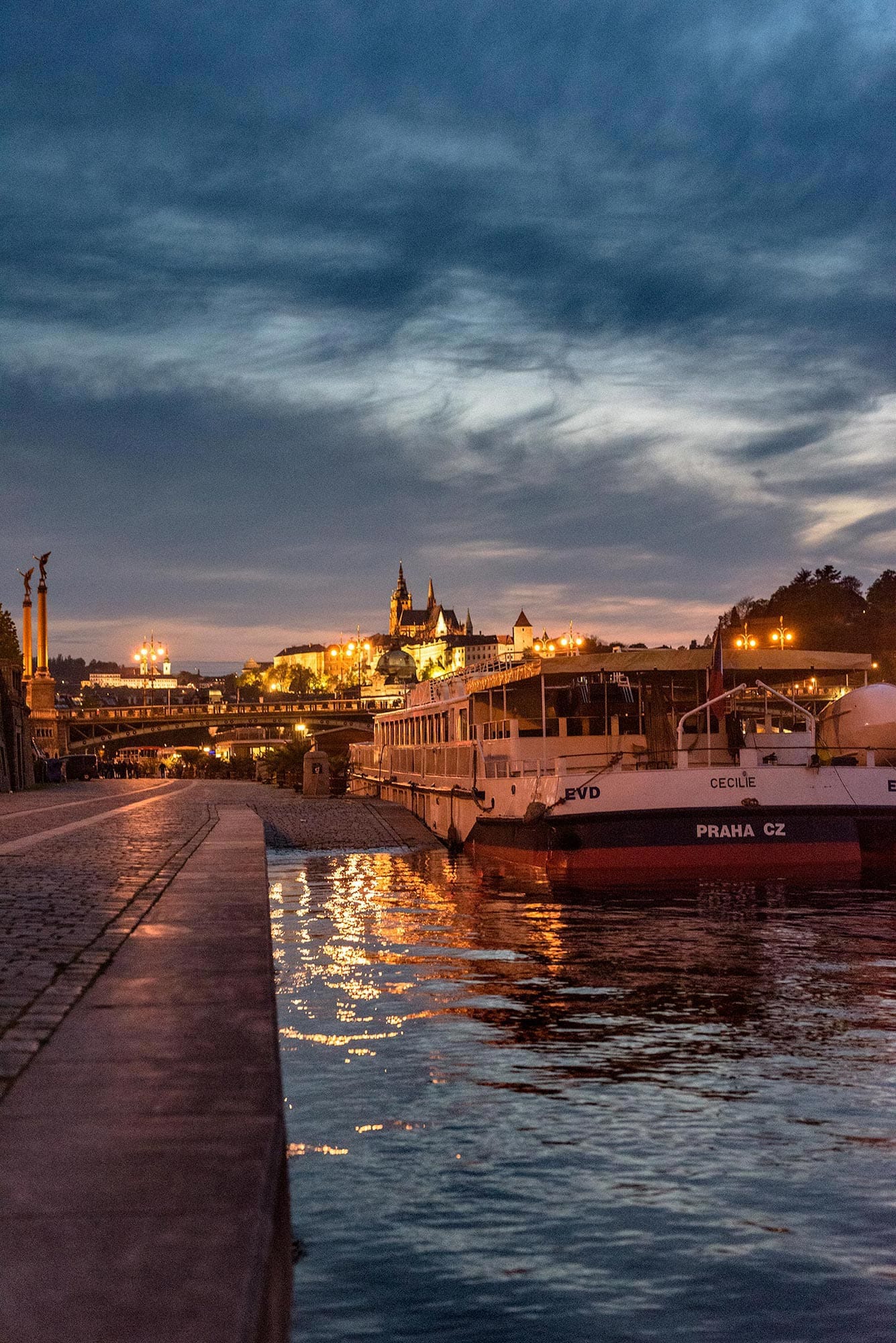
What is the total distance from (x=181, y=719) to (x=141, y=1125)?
123363mm

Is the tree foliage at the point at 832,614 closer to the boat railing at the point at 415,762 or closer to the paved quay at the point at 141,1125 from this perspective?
the boat railing at the point at 415,762

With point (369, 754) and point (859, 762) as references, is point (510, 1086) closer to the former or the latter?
point (859, 762)

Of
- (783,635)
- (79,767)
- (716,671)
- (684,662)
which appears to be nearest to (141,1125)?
(716,671)

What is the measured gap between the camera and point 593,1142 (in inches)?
328

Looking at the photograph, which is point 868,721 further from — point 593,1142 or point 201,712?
point 201,712

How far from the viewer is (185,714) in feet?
420

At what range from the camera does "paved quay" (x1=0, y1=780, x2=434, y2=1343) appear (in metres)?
3.81

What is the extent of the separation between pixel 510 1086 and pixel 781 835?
59.4 ft

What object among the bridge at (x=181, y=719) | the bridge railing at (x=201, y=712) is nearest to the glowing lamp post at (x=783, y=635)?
the bridge at (x=181, y=719)

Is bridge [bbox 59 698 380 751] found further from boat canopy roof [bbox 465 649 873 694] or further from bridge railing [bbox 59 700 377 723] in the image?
boat canopy roof [bbox 465 649 873 694]

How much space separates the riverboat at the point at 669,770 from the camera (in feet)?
87.9

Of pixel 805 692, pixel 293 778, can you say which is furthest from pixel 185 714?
pixel 805 692

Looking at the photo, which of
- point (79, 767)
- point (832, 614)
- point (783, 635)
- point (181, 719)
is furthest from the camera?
point (832, 614)

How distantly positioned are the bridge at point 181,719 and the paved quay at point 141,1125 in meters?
110
